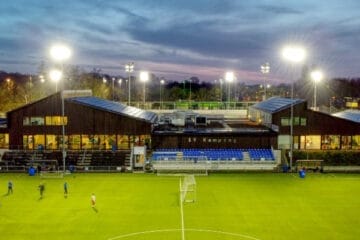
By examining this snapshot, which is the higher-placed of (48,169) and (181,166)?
(181,166)

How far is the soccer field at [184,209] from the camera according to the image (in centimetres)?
3042

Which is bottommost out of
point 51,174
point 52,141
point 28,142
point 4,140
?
point 51,174

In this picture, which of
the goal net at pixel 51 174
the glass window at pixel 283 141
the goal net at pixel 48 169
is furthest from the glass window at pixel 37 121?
the glass window at pixel 283 141

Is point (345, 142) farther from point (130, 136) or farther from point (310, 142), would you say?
point (130, 136)

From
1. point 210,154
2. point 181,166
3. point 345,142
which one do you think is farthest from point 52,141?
point 345,142

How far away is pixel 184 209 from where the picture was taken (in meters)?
36.5

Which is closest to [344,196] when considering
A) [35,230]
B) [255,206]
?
[255,206]

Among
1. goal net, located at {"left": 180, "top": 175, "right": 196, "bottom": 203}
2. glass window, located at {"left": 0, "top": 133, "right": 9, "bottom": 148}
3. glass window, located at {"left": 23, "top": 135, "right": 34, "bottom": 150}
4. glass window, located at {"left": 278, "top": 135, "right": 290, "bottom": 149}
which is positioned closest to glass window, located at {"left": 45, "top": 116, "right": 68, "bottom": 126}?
glass window, located at {"left": 23, "top": 135, "right": 34, "bottom": 150}

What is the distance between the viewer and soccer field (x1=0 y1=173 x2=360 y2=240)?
99.8 feet

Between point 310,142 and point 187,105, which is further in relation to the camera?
point 187,105

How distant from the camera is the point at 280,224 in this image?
32344 millimetres

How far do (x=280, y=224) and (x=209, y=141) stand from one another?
28.0m

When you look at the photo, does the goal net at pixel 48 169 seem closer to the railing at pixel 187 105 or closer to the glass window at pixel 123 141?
the glass window at pixel 123 141

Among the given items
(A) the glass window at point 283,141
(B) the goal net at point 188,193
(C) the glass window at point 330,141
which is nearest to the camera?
(B) the goal net at point 188,193
